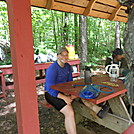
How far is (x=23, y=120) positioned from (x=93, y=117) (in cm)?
161

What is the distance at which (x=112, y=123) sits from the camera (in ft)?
7.83

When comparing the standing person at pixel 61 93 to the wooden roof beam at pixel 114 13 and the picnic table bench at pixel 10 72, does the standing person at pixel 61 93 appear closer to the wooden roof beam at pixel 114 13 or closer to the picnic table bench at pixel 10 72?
the picnic table bench at pixel 10 72

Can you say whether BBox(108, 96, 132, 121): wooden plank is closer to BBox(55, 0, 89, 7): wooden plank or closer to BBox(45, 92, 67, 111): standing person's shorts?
BBox(45, 92, 67, 111): standing person's shorts

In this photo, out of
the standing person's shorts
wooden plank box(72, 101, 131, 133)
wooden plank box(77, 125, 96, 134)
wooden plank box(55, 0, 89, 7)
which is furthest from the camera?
wooden plank box(55, 0, 89, 7)

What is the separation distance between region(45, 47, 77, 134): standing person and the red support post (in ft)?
3.02

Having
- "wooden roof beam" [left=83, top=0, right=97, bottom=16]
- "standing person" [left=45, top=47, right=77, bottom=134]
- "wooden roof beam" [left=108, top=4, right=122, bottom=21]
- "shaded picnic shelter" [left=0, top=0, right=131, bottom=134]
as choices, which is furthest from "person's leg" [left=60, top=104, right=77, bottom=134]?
"wooden roof beam" [left=108, top=4, right=122, bottom=21]

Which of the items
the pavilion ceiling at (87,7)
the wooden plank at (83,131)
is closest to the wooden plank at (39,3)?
the pavilion ceiling at (87,7)

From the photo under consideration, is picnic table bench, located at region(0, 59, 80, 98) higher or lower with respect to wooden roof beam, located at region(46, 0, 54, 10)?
lower

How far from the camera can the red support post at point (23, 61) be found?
1303mm

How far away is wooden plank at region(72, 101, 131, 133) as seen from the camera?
2242 mm

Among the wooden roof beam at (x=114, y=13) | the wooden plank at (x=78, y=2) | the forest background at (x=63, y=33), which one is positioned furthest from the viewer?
the forest background at (x=63, y=33)

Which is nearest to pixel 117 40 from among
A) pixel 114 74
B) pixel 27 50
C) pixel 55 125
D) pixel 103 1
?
pixel 103 1

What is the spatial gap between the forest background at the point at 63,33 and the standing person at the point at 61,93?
12.1ft

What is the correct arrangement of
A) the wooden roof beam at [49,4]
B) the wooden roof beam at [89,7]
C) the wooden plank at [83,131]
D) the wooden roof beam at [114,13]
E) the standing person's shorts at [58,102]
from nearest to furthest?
the standing person's shorts at [58,102] < the wooden plank at [83,131] < the wooden roof beam at [49,4] < the wooden roof beam at [89,7] < the wooden roof beam at [114,13]
